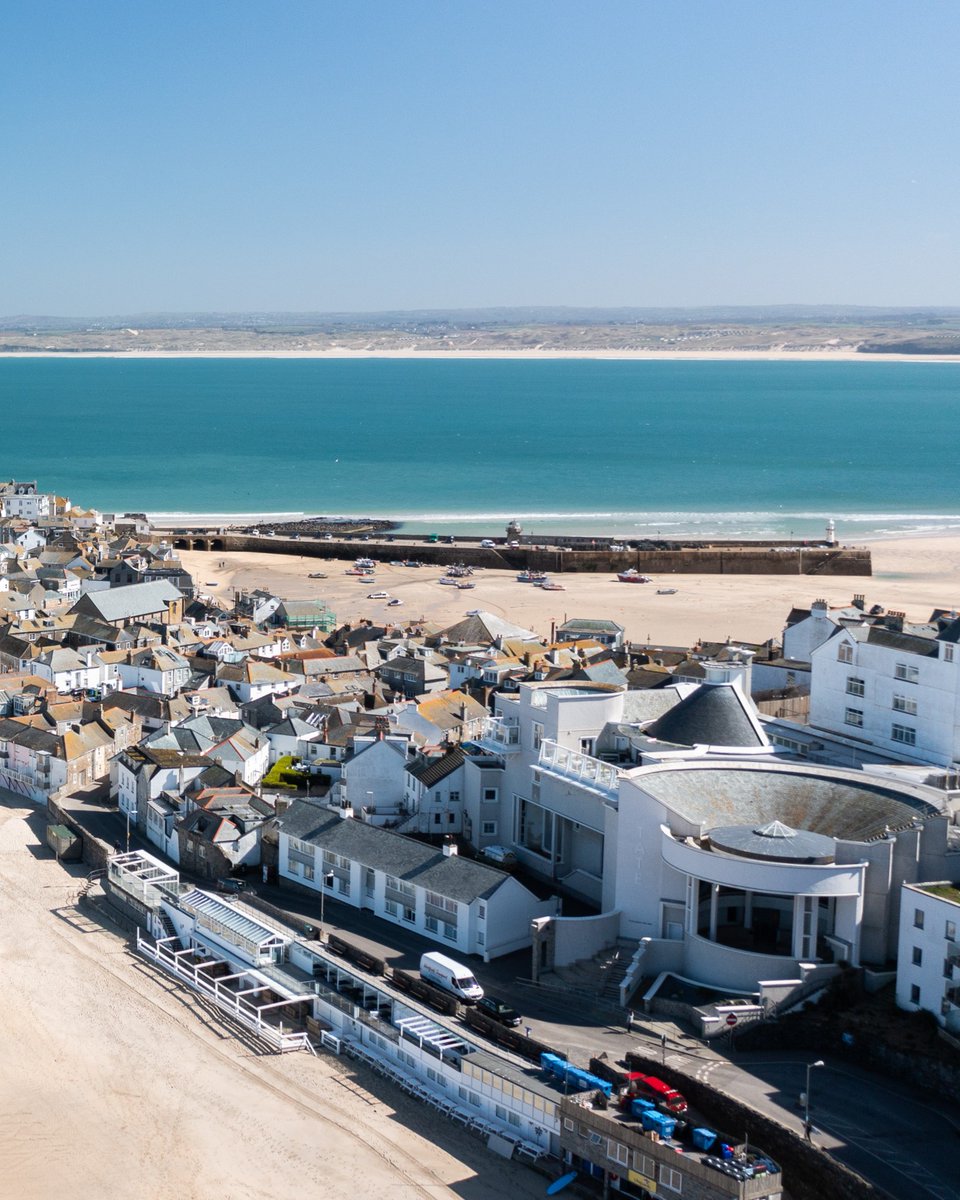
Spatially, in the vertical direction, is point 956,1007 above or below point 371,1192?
above

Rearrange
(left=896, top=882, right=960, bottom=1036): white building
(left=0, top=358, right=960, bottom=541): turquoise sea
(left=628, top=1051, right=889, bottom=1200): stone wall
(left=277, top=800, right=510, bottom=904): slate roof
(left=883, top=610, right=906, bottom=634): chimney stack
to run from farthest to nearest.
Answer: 1. (left=0, top=358, right=960, bottom=541): turquoise sea
2. (left=883, top=610, right=906, bottom=634): chimney stack
3. (left=277, top=800, right=510, bottom=904): slate roof
4. (left=896, top=882, right=960, bottom=1036): white building
5. (left=628, top=1051, right=889, bottom=1200): stone wall

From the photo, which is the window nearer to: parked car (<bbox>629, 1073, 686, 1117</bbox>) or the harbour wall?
parked car (<bbox>629, 1073, 686, 1117</bbox>)

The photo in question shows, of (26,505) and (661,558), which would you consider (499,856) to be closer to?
(661,558)

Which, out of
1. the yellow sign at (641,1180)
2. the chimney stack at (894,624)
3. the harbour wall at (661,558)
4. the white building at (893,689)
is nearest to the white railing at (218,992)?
the yellow sign at (641,1180)

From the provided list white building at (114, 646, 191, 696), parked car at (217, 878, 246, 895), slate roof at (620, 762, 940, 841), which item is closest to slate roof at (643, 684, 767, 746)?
slate roof at (620, 762, 940, 841)

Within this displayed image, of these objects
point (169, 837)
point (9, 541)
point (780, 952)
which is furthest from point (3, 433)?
point (780, 952)

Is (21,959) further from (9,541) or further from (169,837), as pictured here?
(9,541)

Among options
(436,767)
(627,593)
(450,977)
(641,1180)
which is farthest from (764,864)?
(627,593)
